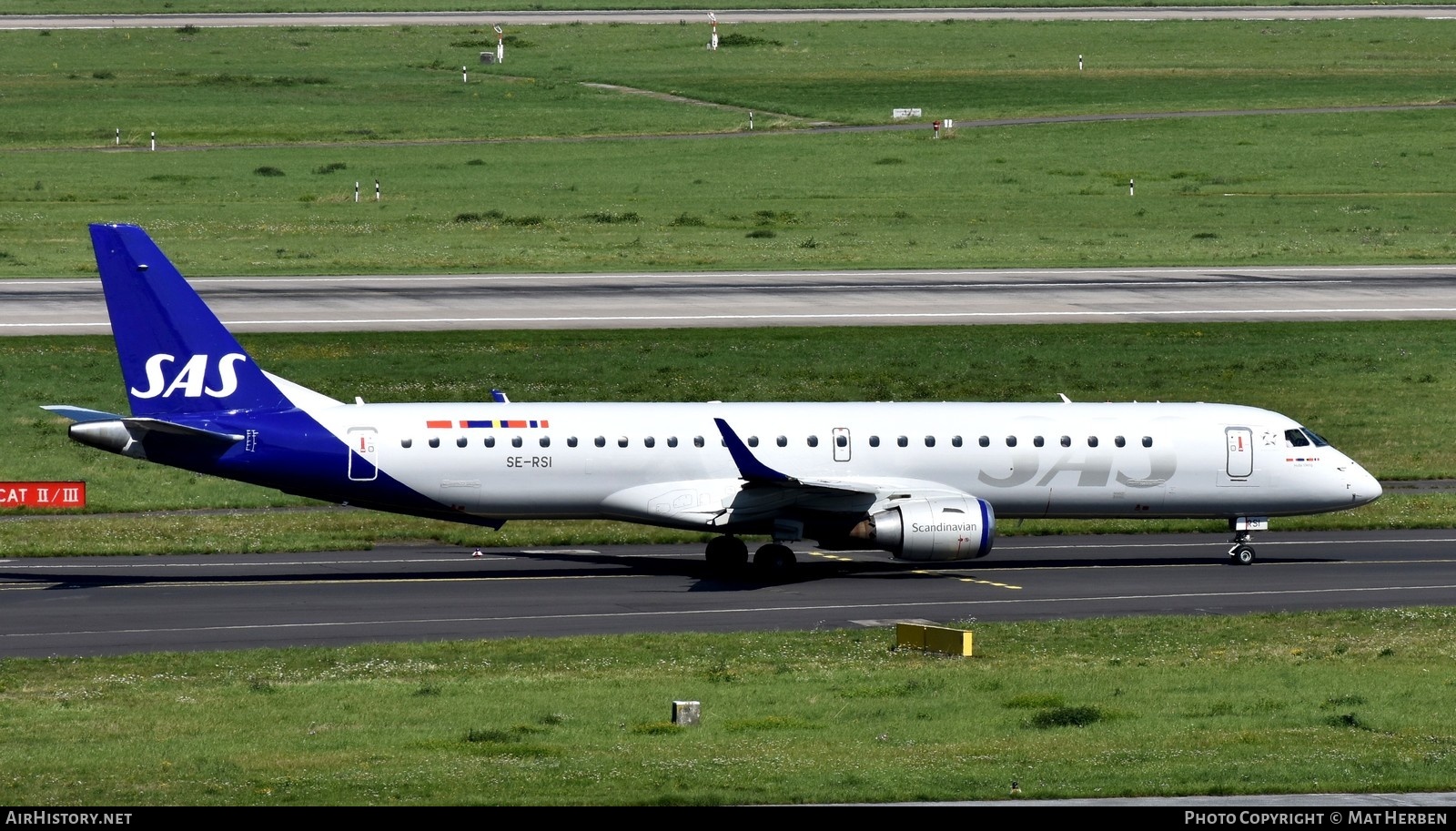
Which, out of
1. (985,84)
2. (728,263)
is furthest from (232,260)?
(985,84)

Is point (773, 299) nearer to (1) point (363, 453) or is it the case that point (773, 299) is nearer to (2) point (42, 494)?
(2) point (42, 494)

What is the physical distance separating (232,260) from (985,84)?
233ft

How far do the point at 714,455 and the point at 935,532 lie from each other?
17.8 ft

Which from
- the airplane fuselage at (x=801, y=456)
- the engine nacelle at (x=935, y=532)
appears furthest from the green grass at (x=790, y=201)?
the engine nacelle at (x=935, y=532)

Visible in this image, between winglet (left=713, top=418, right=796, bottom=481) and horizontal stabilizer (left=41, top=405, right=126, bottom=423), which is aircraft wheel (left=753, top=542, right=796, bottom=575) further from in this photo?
horizontal stabilizer (left=41, top=405, right=126, bottom=423)

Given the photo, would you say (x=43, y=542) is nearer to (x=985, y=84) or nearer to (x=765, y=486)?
(x=765, y=486)

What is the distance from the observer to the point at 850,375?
61469 millimetres

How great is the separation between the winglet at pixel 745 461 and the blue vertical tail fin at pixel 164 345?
366 inches

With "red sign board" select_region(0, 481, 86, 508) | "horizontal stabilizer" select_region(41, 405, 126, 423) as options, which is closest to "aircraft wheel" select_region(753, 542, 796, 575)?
"horizontal stabilizer" select_region(41, 405, 126, 423)

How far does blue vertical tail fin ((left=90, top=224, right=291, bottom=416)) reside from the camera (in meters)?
39.8

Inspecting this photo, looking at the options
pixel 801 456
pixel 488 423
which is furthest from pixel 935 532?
pixel 488 423

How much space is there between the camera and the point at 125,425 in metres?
38.6

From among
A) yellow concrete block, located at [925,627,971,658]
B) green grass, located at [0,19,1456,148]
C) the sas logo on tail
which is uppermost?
green grass, located at [0,19,1456,148]

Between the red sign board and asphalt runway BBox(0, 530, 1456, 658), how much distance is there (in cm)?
670
